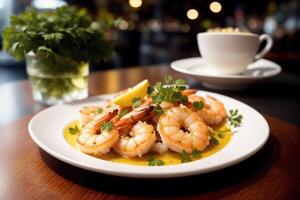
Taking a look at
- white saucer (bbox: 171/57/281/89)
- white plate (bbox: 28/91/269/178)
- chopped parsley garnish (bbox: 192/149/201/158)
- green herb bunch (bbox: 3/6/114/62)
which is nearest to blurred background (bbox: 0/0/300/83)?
white saucer (bbox: 171/57/281/89)

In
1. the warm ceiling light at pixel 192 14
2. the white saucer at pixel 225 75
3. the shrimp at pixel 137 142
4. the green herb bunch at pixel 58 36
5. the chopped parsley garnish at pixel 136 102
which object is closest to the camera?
the shrimp at pixel 137 142

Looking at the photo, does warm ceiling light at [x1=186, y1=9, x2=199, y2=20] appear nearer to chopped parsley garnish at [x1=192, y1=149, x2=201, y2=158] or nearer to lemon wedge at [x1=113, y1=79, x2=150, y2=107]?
lemon wedge at [x1=113, y1=79, x2=150, y2=107]

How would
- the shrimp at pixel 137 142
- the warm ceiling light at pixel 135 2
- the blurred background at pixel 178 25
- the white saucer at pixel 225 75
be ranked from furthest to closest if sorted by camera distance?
the warm ceiling light at pixel 135 2
the blurred background at pixel 178 25
the white saucer at pixel 225 75
the shrimp at pixel 137 142

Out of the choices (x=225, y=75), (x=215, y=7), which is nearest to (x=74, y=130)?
(x=225, y=75)

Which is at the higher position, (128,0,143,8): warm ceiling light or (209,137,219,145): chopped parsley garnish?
(128,0,143,8): warm ceiling light

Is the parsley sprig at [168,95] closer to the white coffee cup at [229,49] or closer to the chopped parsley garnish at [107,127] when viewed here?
the chopped parsley garnish at [107,127]

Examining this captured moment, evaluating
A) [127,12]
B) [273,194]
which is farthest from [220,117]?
[127,12]

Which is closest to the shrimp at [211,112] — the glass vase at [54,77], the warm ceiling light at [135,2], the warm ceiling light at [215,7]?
the glass vase at [54,77]
